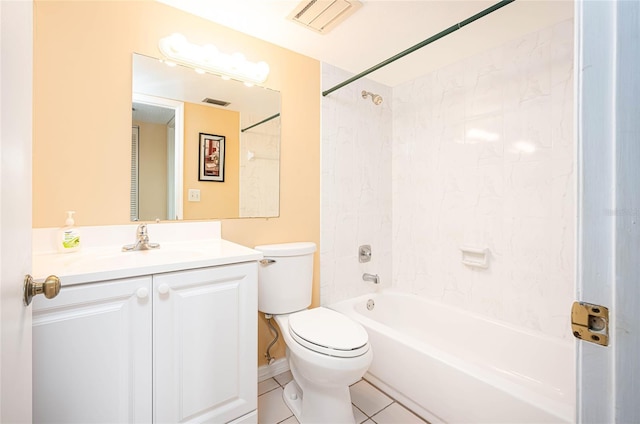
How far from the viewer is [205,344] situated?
121cm

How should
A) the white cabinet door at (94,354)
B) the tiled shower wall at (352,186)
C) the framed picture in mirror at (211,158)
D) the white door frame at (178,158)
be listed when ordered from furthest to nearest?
1. the tiled shower wall at (352,186)
2. the framed picture in mirror at (211,158)
3. the white door frame at (178,158)
4. the white cabinet door at (94,354)

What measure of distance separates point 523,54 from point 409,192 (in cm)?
116

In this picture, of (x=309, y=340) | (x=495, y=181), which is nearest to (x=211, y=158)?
(x=309, y=340)

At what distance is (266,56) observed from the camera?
1.90 meters

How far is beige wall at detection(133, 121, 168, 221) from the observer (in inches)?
59.3

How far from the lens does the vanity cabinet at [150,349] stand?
94cm

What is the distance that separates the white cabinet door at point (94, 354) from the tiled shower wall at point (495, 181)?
6.46 ft

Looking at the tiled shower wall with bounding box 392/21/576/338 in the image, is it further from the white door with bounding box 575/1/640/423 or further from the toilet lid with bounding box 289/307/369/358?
the white door with bounding box 575/1/640/423

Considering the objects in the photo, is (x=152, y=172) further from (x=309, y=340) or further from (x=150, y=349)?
(x=309, y=340)

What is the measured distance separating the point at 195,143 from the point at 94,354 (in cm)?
111

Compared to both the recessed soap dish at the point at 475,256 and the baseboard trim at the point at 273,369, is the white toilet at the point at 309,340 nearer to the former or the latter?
the baseboard trim at the point at 273,369

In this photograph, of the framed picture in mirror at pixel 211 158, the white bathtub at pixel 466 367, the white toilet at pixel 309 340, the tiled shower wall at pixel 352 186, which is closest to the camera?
the white bathtub at pixel 466 367

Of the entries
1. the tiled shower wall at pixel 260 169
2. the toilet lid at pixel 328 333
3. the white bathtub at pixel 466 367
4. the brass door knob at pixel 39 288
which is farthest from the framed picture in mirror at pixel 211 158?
the white bathtub at pixel 466 367

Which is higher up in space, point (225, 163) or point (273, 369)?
point (225, 163)
